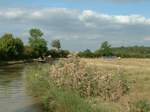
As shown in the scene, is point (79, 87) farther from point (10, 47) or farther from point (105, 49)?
point (105, 49)

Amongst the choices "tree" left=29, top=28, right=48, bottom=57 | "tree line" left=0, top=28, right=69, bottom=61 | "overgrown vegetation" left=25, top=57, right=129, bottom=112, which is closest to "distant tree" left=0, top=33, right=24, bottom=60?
"tree line" left=0, top=28, right=69, bottom=61

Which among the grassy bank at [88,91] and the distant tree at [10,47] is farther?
the distant tree at [10,47]

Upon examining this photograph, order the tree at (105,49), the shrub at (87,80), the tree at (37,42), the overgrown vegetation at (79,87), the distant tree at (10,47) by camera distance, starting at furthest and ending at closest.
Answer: the tree at (105,49) → the tree at (37,42) → the distant tree at (10,47) → the shrub at (87,80) → the overgrown vegetation at (79,87)

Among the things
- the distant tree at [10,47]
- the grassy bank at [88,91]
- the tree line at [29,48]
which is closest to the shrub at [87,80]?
the grassy bank at [88,91]

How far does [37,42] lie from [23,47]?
74.1 ft

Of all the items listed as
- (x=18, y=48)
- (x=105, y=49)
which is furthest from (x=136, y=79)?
(x=105, y=49)

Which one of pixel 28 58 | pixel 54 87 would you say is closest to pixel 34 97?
pixel 54 87

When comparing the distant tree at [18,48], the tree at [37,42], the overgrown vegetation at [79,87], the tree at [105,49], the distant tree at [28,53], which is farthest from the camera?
the tree at [105,49]

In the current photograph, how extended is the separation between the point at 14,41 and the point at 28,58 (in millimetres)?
10298

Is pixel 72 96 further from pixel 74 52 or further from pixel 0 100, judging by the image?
pixel 0 100

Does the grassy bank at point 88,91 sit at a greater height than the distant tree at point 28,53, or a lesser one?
lesser

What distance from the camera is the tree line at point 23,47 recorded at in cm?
11118

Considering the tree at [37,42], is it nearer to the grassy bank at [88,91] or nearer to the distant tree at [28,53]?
the distant tree at [28,53]

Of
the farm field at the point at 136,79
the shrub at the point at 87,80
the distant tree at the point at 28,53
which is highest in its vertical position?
the distant tree at the point at 28,53
